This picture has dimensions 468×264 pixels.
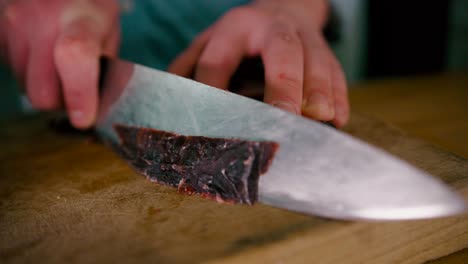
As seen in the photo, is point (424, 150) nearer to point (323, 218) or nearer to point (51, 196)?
point (323, 218)

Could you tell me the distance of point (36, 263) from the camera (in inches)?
31.4

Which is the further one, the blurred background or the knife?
the blurred background

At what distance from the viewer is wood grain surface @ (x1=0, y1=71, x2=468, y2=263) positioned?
2.63 feet

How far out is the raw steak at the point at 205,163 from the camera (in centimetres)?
92

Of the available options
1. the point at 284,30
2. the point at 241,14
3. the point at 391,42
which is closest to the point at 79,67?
the point at 241,14

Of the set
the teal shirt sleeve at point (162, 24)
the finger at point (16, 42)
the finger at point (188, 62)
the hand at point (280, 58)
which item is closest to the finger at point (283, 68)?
the hand at point (280, 58)

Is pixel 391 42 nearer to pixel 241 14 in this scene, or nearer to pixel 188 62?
pixel 241 14

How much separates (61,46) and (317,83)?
31.0 inches

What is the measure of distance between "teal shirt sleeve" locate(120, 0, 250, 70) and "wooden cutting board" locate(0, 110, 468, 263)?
1356 mm

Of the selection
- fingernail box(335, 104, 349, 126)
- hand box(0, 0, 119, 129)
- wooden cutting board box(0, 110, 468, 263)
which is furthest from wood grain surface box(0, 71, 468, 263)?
hand box(0, 0, 119, 129)

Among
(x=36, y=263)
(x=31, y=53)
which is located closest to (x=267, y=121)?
(x=36, y=263)

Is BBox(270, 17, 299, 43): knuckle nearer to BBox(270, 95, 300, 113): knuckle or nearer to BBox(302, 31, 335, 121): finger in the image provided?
BBox(302, 31, 335, 121): finger

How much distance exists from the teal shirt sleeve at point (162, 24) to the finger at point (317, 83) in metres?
1.12

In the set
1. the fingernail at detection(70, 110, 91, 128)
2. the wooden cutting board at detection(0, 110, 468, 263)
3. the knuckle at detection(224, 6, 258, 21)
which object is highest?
the knuckle at detection(224, 6, 258, 21)
